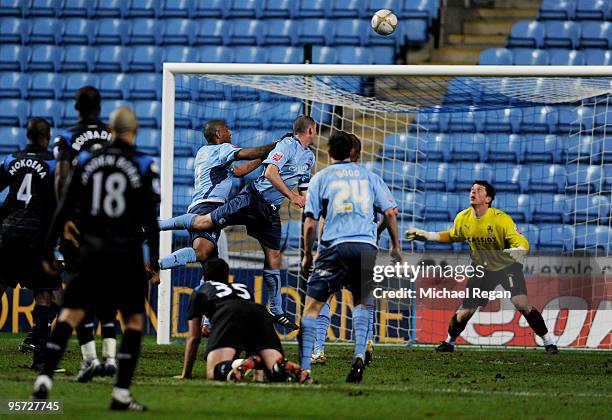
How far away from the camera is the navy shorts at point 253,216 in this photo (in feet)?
34.6

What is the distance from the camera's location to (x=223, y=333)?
7.54 m

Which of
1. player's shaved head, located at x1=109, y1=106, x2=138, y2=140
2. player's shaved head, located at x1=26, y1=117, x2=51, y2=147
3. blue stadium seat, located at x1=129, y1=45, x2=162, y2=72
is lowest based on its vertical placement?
Answer: player's shaved head, located at x1=109, y1=106, x2=138, y2=140

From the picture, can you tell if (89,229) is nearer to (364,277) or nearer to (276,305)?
(364,277)

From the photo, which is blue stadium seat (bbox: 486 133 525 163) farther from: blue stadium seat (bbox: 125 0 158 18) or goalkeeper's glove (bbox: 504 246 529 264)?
blue stadium seat (bbox: 125 0 158 18)

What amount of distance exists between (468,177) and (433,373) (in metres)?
5.79

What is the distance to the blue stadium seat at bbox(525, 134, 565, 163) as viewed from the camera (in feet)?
48.5

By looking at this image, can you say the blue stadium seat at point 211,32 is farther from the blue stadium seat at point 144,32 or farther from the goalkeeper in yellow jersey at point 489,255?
the goalkeeper in yellow jersey at point 489,255

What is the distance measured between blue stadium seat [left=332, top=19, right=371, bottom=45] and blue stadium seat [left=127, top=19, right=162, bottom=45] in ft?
10.1

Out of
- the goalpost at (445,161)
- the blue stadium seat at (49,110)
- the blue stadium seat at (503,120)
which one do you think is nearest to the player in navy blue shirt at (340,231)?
the goalpost at (445,161)

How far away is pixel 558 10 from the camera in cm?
1775

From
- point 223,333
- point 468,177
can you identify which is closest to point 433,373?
point 223,333

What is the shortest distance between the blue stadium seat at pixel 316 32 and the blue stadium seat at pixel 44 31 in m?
4.34

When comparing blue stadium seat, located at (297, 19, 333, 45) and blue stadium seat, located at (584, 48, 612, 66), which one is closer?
blue stadium seat, located at (584, 48, 612, 66)

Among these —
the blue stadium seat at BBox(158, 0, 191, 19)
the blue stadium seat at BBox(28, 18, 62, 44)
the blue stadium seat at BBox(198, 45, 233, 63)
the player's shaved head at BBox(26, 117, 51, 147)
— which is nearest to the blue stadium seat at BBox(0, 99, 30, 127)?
the blue stadium seat at BBox(28, 18, 62, 44)
